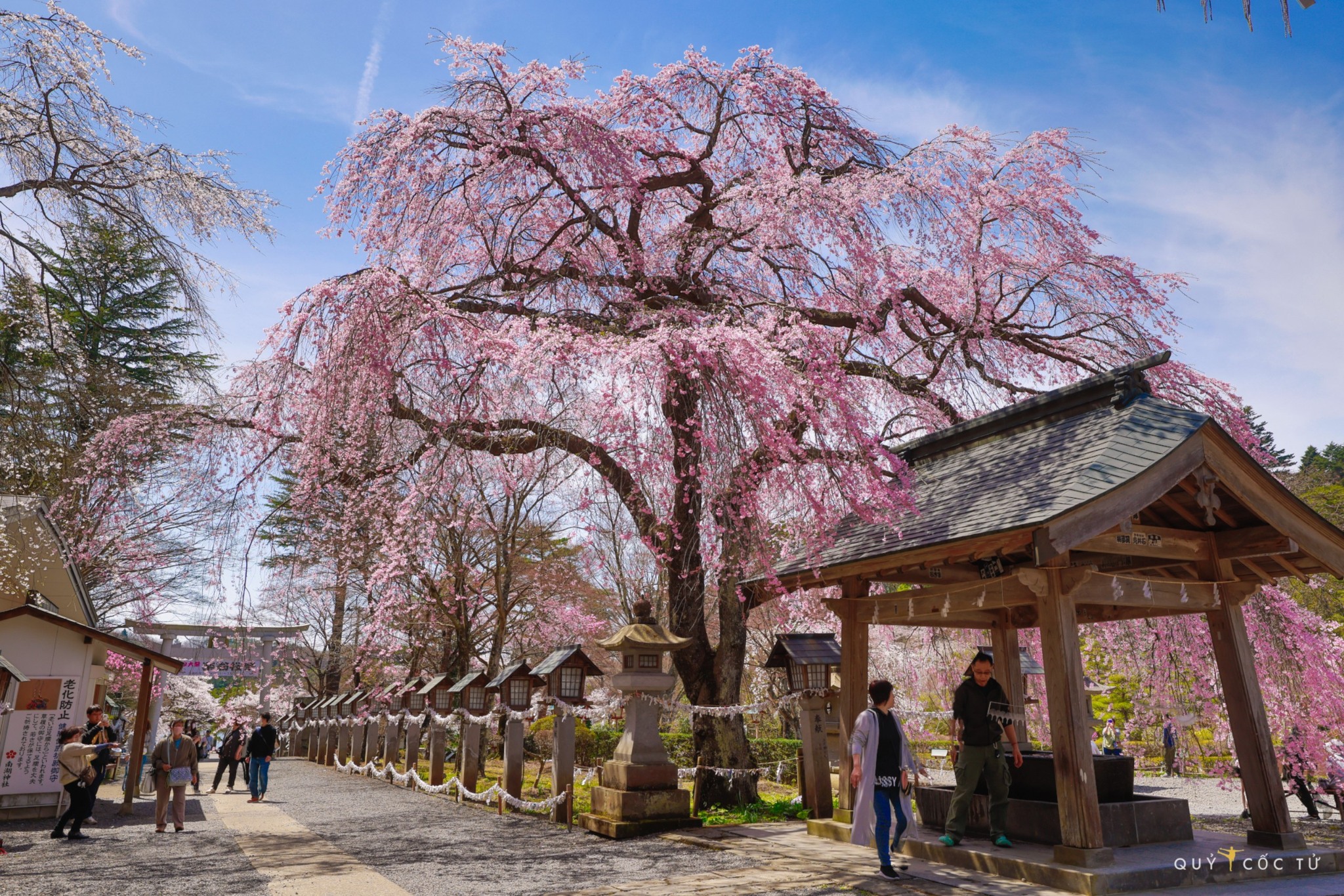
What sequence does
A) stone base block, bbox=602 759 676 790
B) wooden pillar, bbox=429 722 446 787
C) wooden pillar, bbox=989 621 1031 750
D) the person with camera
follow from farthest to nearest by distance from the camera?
wooden pillar, bbox=429 722 446 787
the person with camera
wooden pillar, bbox=989 621 1031 750
stone base block, bbox=602 759 676 790

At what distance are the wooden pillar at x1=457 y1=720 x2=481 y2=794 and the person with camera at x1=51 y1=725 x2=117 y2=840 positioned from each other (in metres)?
5.16

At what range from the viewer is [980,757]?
7.20 metres

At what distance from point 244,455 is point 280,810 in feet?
21.4

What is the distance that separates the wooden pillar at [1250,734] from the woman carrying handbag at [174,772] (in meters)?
12.3

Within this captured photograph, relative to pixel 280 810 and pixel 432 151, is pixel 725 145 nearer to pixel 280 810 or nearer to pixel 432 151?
pixel 432 151

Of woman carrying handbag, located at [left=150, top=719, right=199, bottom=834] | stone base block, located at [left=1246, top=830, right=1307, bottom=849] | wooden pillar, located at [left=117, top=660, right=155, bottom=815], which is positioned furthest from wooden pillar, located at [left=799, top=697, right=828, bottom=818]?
wooden pillar, located at [left=117, top=660, right=155, bottom=815]

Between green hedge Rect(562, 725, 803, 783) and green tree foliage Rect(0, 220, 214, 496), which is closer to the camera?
green tree foliage Rect(0, 220, 214, 496)

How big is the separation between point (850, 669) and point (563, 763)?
4118 millimetres

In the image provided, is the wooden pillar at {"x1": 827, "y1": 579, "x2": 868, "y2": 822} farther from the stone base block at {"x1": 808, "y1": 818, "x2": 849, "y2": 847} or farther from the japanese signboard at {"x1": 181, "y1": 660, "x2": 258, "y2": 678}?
the japanese signboard at {"x1": 181, "y1": 660, "x2": 258, "y2": 678}

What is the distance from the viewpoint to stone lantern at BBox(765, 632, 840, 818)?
31.0 feet

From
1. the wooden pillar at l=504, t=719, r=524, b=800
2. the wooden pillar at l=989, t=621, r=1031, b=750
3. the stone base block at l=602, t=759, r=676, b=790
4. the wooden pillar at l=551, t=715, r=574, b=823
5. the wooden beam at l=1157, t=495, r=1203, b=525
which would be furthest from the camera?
the wooden pillar at l=504, t=719, r=524, b=800

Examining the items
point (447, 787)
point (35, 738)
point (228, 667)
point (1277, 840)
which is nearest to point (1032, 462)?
point (1277, 840)

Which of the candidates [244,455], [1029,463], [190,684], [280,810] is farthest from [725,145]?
[190,684]

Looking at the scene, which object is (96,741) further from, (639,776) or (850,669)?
(850,669)
